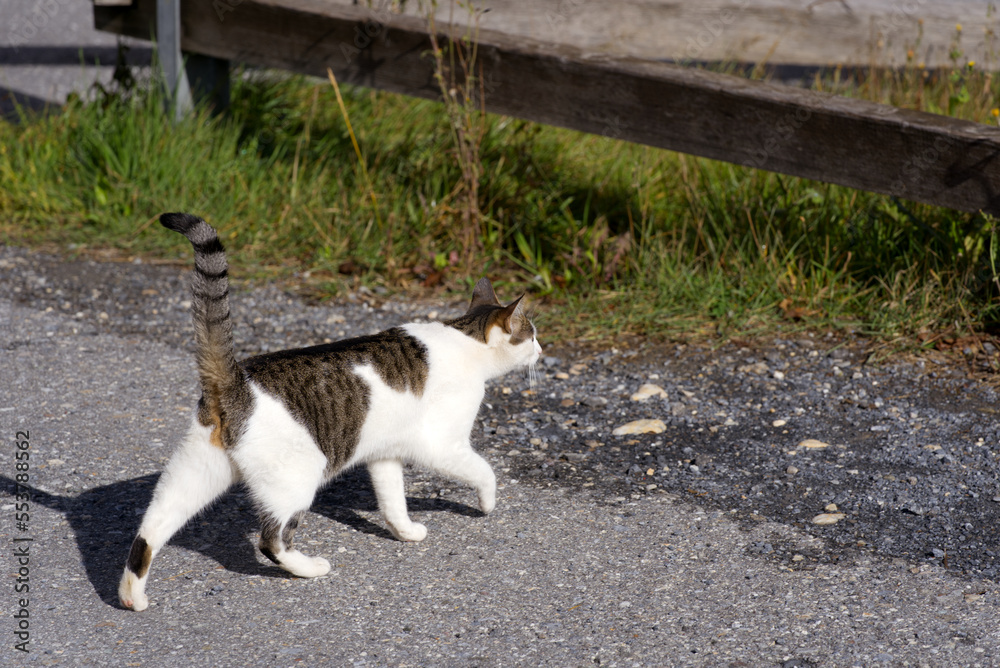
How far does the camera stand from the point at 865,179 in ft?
15.0

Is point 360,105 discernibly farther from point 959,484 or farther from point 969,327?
point 959,484

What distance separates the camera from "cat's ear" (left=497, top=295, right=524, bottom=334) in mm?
3359

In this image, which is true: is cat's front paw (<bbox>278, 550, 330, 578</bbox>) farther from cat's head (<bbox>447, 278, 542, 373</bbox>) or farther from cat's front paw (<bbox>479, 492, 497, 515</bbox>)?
cat's head (<bbox>447, 278, 542, 373</bbox>)

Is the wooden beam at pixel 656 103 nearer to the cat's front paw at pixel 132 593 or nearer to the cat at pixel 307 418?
the cat at pixel 307 418

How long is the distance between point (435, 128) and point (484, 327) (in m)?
3.50

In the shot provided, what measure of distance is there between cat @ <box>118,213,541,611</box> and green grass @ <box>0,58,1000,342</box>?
1849 millimetres


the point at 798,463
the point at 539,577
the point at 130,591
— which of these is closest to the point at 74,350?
the point at 130,591

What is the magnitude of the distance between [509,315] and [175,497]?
1277 millimetres

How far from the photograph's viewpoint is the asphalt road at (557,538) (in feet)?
8.82

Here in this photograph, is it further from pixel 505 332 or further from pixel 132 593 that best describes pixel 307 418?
pixel 505 332

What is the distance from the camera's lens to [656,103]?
5004 mm

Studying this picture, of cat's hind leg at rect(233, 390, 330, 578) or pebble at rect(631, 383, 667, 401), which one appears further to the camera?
pebble at rect(631, 383, 667, 401)

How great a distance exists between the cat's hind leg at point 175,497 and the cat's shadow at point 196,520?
0.51ft

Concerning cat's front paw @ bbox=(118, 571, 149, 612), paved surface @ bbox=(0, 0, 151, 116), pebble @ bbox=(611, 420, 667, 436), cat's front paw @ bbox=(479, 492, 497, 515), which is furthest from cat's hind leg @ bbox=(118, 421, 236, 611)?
paved surface @ bbox=(0, 0, 151, 116)
